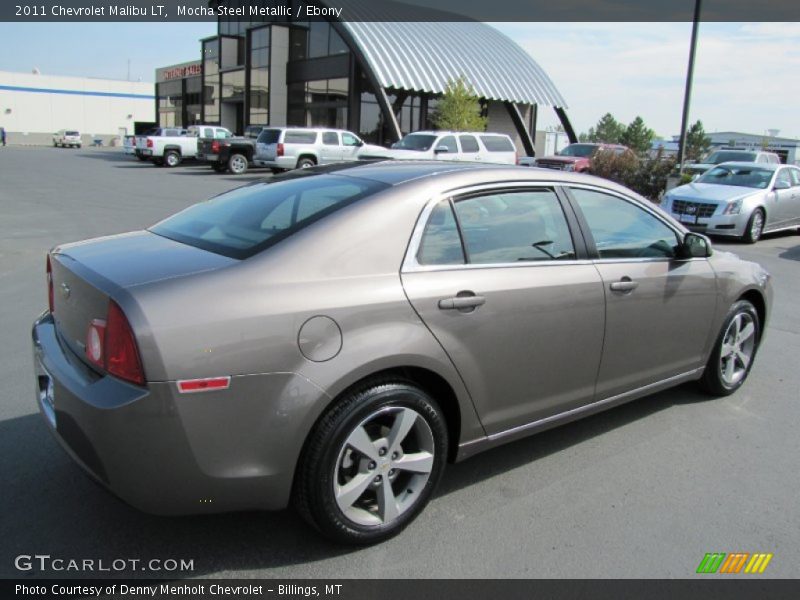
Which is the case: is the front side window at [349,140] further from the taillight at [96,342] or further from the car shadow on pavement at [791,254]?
the taillight at [96,342]

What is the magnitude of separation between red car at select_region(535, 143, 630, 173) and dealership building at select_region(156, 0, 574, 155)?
12272 mm

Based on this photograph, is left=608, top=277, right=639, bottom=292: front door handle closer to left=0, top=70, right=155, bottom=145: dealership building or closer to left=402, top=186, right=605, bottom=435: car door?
left=402, top=186, right=605, bottom=435: car door

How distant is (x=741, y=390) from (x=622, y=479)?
79.0 inches

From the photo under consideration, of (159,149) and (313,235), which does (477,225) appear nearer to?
(313,235)

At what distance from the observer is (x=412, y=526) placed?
121 inches

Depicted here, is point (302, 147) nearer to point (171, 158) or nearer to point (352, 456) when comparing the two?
point (171, 158)

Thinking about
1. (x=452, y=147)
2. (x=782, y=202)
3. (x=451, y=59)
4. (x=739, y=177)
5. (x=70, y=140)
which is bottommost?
(x=782, y=202)

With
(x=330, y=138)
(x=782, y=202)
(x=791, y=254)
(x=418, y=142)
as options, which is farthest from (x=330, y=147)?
(x=791, y=254)

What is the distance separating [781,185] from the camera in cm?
1396

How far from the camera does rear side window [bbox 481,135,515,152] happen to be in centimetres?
2252

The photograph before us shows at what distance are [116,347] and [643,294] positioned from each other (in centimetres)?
283

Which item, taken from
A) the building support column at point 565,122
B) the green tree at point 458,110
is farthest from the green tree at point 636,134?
the green tree at point 458,110

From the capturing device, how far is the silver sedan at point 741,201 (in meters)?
12.9

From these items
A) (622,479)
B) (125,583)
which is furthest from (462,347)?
(125,583)
